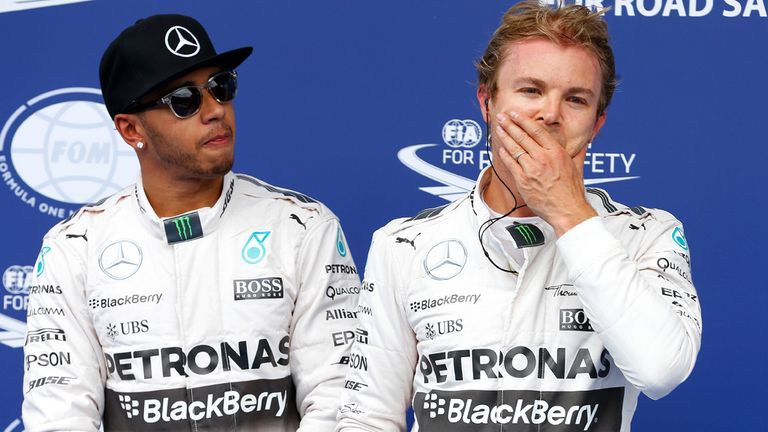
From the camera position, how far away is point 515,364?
1.75 metres

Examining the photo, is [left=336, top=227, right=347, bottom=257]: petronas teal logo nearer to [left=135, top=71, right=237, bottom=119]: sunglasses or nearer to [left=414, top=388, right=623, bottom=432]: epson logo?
[left=135, top=71, right=237, bottom=119]: sunglasses

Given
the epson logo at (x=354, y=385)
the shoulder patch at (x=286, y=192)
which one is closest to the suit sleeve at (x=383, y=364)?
the epson logo at (x=354, y=385)

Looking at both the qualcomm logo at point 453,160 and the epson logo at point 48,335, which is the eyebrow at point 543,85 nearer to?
the qualcomm logo at point 453,160

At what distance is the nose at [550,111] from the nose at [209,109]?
0.65 m

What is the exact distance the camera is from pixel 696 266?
8.27 ft

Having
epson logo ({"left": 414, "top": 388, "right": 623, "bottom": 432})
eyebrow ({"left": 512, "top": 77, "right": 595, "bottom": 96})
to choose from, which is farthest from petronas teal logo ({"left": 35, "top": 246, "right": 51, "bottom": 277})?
eyebrow ({"left": 512, "top": 77, "right": 595, "bottom": 96})

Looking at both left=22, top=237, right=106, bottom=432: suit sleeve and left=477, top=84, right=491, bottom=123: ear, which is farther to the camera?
left=22, top=237, right=106, bottom=432: suit sleeve

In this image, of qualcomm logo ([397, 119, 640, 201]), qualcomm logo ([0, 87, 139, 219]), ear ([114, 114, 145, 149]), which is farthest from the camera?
qualcomm logo ([0, 87, 139, 219])

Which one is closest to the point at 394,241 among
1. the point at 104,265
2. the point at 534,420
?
the point at 534,420

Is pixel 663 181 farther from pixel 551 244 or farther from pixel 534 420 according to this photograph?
pixel 534 420

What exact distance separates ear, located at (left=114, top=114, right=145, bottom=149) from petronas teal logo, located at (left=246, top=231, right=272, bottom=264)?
0.29m

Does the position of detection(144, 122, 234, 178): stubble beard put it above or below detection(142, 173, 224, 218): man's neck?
above

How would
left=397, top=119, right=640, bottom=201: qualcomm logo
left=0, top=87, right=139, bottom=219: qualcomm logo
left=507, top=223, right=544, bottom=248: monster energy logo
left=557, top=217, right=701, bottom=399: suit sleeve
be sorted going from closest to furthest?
left=557, top=217, right=701, bottom=399: suit sleeve
left=507, top=223, right=544, bottom=248: monster energy logo
left=397, top=119, right=640, bottom=201: qualcomm logo
left=0, top=87, right=139, bottom=219: qualcomm logo

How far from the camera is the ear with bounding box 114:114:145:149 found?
2119mm
